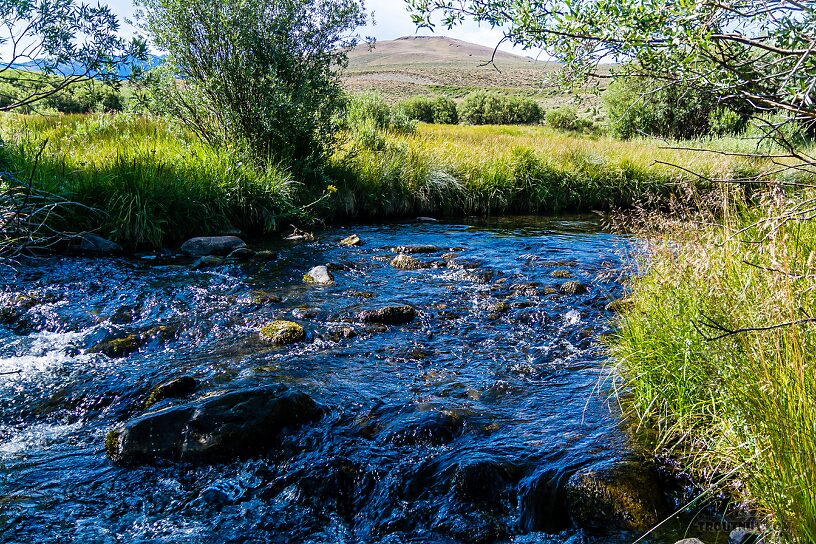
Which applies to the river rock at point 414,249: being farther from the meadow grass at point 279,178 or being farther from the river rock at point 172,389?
the river rock at point 172,389

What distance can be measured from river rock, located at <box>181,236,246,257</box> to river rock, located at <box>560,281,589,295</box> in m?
5.17

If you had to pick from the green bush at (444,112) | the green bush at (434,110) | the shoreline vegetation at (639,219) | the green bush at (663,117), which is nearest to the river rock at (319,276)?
the shoreline vegetation at (639,219)

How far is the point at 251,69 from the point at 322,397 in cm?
835

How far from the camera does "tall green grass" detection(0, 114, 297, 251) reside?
9164mm

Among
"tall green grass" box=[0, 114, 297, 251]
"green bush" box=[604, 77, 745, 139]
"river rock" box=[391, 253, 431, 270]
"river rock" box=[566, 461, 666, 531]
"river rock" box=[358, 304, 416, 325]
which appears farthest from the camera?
"green bush" box=[604, 77, 745, 139]

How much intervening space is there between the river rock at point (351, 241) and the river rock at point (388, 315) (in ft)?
12.4

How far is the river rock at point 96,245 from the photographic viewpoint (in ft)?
28.7

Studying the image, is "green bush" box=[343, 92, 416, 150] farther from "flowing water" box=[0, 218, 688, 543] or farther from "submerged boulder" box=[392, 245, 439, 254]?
"flowing water" box=[0, 218, 688, 543]

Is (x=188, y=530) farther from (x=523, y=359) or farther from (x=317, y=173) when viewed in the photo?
(x=317, y=173)

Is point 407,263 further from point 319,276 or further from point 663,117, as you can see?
point 663,117

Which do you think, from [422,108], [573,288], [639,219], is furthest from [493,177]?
[422,108]

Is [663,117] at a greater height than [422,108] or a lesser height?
lesser

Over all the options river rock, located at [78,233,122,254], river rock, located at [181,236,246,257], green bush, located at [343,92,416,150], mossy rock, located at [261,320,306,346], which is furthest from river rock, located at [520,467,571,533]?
green bush, located at [343,92,416,150]

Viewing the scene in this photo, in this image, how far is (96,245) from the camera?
8797 mm
